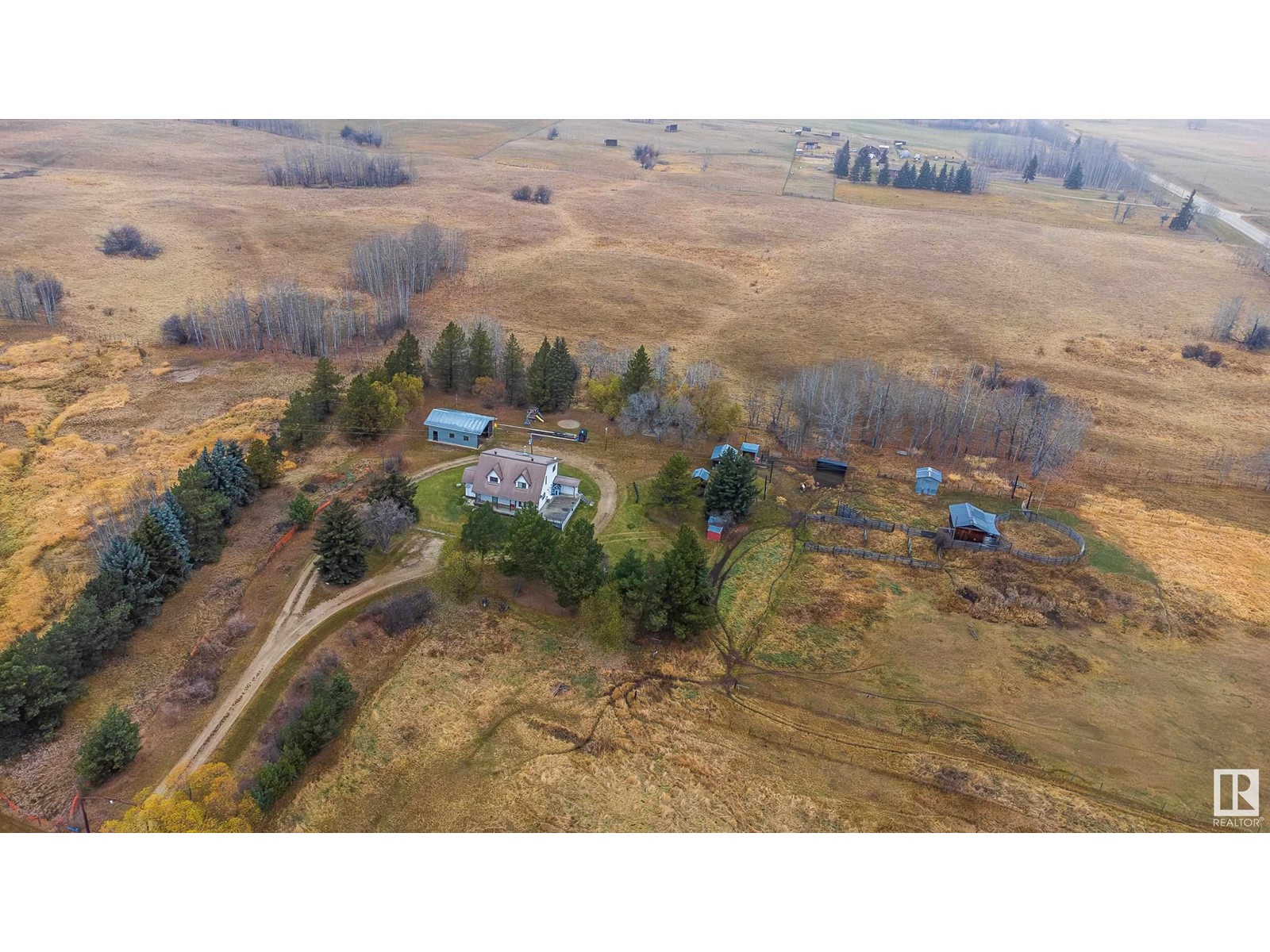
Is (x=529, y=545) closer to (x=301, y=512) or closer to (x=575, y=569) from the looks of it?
(x=575, y=569)

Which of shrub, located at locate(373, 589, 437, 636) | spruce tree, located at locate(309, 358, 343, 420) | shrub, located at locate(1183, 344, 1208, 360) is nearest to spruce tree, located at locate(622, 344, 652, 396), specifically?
spruce tree, located at locate(309, 358, 343, 420)

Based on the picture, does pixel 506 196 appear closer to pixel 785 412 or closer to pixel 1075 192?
pixel 785 412

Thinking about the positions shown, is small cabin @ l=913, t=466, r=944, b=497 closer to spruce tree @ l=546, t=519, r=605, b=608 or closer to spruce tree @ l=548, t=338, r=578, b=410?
spruce tree @ l=546, t=519, r=605, b=608

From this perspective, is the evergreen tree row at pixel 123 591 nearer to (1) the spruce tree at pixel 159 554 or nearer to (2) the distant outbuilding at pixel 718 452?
(1) the spruce tree at pixel 159 554

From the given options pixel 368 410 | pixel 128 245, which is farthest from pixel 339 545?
pixel 128 245

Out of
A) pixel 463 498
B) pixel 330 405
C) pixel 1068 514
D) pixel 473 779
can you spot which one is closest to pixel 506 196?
pixel 330 405

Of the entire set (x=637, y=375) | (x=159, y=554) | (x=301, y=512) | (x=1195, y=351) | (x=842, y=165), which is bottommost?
(x=1195, y=351)
